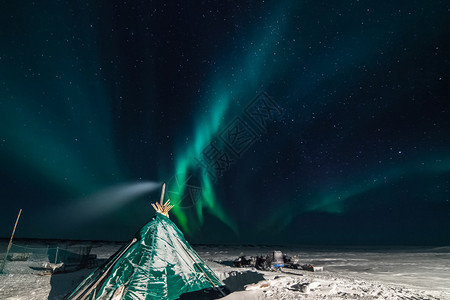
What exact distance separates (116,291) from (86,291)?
0.75 meters

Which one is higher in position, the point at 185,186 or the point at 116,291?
the point at 185,186

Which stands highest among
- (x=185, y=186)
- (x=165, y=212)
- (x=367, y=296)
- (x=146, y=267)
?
(x=185, y=186)

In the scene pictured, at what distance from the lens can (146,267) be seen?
6.27 m

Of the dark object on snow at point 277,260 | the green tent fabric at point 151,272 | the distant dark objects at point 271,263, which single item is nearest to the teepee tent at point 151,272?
the green tent fabric at point 151,272

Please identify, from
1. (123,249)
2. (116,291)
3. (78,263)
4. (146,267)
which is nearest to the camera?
(116,291)

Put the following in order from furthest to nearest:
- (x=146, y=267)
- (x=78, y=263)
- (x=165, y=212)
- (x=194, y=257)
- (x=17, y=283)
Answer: (x=78, y=263)
(x=17, y=283)
(x=165, y=212)
(x=194, y=257)
(x=146, y=267)

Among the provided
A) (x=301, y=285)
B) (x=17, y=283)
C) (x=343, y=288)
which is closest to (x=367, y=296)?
(x=343, y=288)

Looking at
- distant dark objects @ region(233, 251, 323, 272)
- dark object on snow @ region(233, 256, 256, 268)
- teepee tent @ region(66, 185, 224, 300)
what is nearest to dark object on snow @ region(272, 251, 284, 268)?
distant dark objects @ region(233, 251, 323, 272)

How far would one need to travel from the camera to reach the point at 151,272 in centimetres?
623

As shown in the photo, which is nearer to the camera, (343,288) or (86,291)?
(86,291)

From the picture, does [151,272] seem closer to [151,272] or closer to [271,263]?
[151,272]

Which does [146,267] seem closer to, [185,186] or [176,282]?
[176,282]

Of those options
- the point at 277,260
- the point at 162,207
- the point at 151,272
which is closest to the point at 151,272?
the point at 151,272

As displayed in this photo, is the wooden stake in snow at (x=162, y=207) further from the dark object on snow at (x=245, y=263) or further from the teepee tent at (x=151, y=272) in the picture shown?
the dark object on snow at (x=245, y=263)
